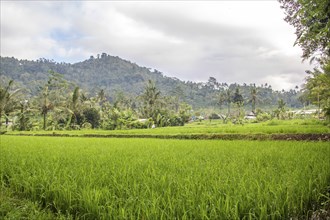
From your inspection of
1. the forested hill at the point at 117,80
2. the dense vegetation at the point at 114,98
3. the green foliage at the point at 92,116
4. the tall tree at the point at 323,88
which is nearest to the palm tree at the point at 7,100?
the dense vegetation at the point at 114,98

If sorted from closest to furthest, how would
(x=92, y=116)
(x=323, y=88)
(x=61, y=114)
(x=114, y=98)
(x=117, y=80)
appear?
1. (x=323, y=88)
2. (x=61, y=114)
3. (x=92, y=116)
4. (x=114, y=98)
5. (x=117, y=80)

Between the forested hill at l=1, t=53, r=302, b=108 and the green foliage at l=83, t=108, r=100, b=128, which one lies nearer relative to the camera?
the green foliage at l=83, t=108, r=100, b=128

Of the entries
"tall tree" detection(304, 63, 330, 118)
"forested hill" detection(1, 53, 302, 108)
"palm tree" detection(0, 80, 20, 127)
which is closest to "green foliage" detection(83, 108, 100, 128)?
"palm tree" detection(0, 80, 20, 127)

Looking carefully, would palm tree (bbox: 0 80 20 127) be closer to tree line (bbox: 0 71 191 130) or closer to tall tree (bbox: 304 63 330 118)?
tree line (bbox: 0 71 191 130)

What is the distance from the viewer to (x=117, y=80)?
122625mm

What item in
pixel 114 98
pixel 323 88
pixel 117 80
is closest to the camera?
pixel 323 88

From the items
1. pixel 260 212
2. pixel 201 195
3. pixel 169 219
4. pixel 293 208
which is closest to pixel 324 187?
pixel 293 208

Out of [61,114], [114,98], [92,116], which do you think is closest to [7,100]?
[61,114]

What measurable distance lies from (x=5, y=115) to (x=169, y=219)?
2454cm

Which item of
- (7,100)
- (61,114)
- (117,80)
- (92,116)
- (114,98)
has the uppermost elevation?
(117,80)

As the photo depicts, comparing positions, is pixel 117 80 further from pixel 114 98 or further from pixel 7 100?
pixel 7 100

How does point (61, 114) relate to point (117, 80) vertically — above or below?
below

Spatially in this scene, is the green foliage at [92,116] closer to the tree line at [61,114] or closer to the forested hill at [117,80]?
the tree line at [61,114]

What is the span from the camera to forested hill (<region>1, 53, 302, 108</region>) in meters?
85.4
